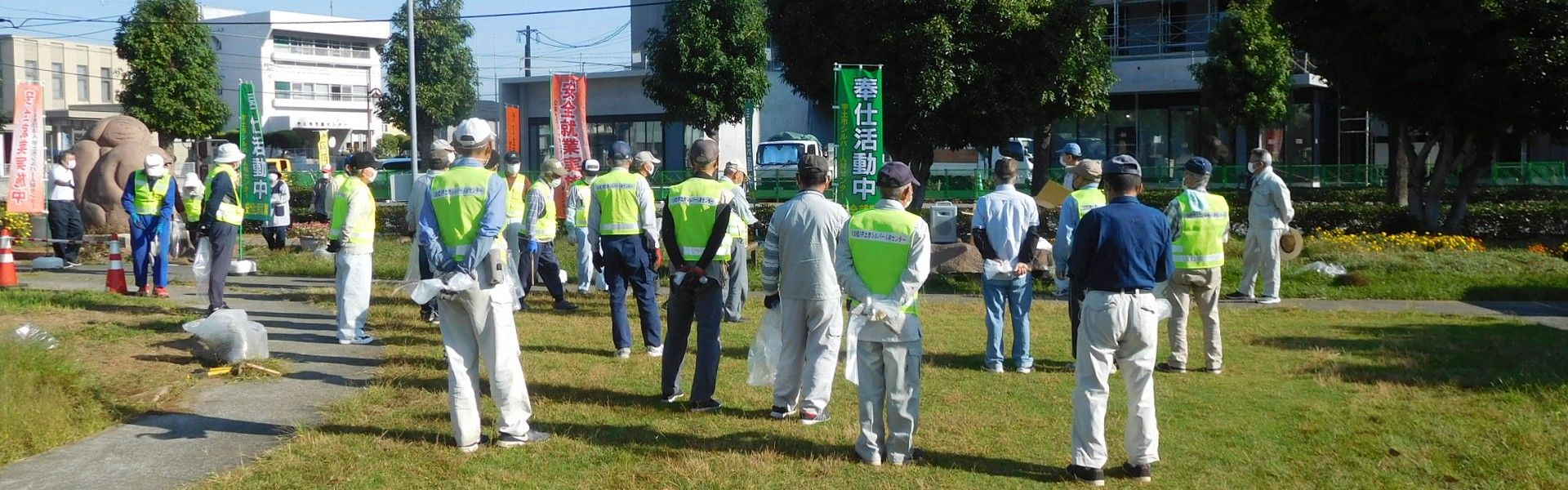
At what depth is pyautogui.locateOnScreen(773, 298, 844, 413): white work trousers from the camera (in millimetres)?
7371

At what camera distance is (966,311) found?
1305 cm

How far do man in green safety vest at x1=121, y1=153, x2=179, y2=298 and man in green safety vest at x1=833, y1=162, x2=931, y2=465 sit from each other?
939 centimetres

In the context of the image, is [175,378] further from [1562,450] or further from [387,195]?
[387,195]

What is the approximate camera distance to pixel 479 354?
22.4ft

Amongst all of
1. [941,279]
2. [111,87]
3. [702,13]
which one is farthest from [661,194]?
[111,87]

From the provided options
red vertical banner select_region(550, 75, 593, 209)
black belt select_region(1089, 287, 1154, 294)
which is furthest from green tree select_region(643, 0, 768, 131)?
black belt select_region(1089, 287, 1154, 294)

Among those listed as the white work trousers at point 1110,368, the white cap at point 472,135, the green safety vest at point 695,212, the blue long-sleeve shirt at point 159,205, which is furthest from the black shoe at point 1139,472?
the blue long-sleeve shirt at point 159,205

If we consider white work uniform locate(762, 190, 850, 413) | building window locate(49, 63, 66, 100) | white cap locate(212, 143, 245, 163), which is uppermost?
building window locate(49, 63, 66, 100)

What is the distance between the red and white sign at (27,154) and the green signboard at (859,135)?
12.3 m

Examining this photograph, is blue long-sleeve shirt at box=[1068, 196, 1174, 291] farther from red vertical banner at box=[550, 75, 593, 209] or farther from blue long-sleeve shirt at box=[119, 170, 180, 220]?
red vertical banner at box=[550, 75, 593, 209]

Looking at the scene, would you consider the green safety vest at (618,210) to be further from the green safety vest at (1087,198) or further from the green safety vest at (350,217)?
the green safety vest at (1087,198)

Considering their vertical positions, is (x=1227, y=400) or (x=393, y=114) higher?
(x=393, y=114)

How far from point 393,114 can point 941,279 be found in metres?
34.5

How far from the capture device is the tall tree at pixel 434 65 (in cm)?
4375
